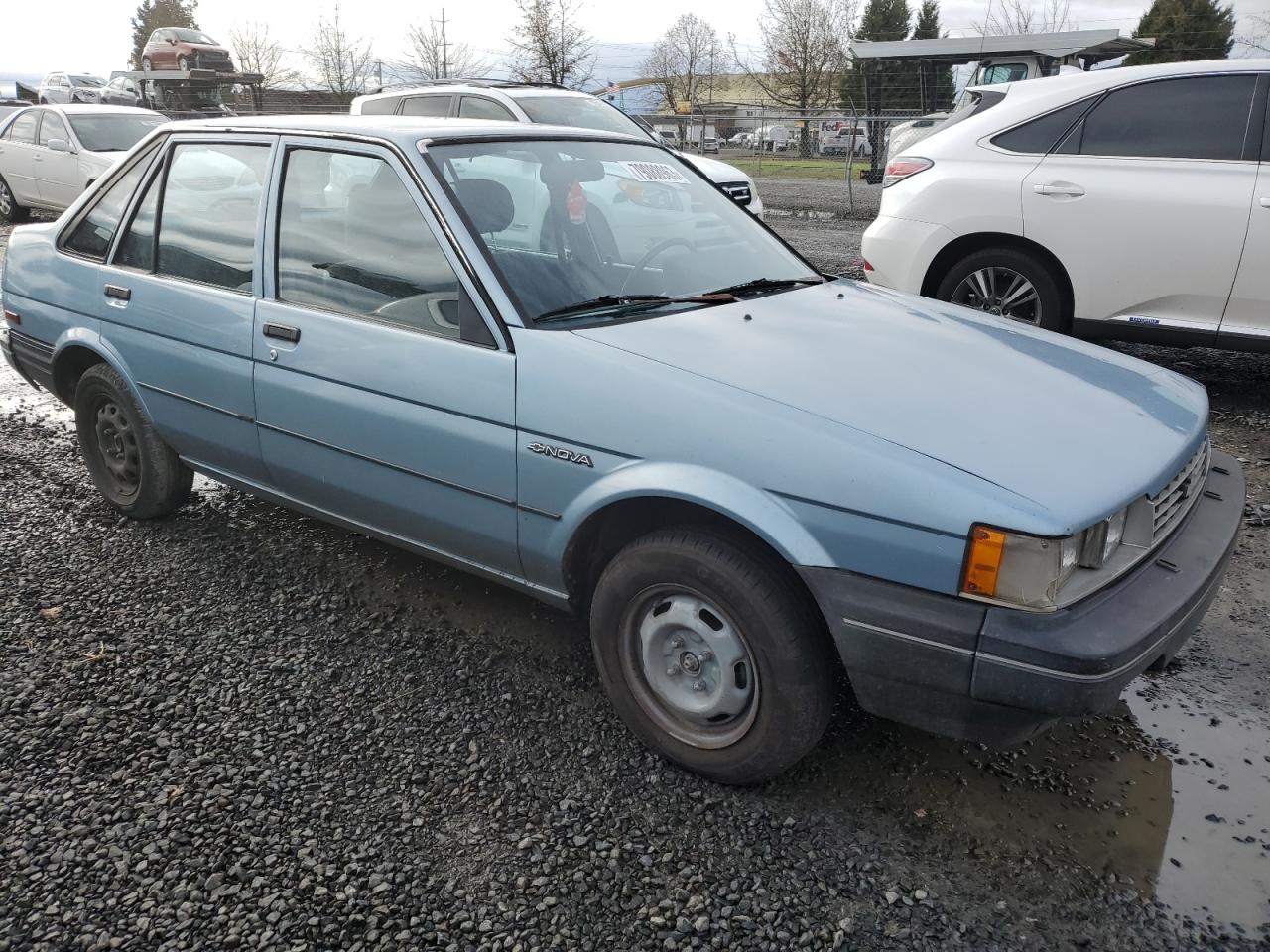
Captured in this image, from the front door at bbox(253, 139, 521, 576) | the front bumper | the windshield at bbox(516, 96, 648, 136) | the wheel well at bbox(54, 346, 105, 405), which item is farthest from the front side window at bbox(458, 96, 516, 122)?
the front bumper

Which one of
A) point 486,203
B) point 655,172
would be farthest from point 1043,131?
point 486,203

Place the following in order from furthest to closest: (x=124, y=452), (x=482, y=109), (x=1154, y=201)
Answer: (x=482, y=109) < (x=1154, y=201) < (x=124, y=452)

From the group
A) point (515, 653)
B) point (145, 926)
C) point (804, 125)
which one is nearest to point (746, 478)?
point (515, 653)

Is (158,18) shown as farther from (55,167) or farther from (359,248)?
(359,248)

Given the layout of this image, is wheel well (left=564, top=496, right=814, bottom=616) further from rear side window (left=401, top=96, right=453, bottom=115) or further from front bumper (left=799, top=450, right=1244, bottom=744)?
rear side window (left=401, top=96, right=453, bottom=115)

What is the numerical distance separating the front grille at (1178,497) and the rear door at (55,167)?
13.5 meters

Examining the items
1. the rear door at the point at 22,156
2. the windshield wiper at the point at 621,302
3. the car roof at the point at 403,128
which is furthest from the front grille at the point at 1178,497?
the rear door at the point at 22,156

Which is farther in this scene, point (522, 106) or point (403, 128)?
point (522, 106)

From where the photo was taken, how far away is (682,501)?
8.21 feet

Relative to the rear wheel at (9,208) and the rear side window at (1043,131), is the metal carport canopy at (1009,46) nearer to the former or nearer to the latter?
the rear side window at (1043,131)

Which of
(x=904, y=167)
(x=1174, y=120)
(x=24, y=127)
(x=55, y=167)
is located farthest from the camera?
(x=24, y=127)

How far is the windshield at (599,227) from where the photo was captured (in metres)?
2.96

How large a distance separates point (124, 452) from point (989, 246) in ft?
16.0

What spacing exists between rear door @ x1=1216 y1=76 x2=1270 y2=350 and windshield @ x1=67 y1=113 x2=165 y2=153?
12250 mm
